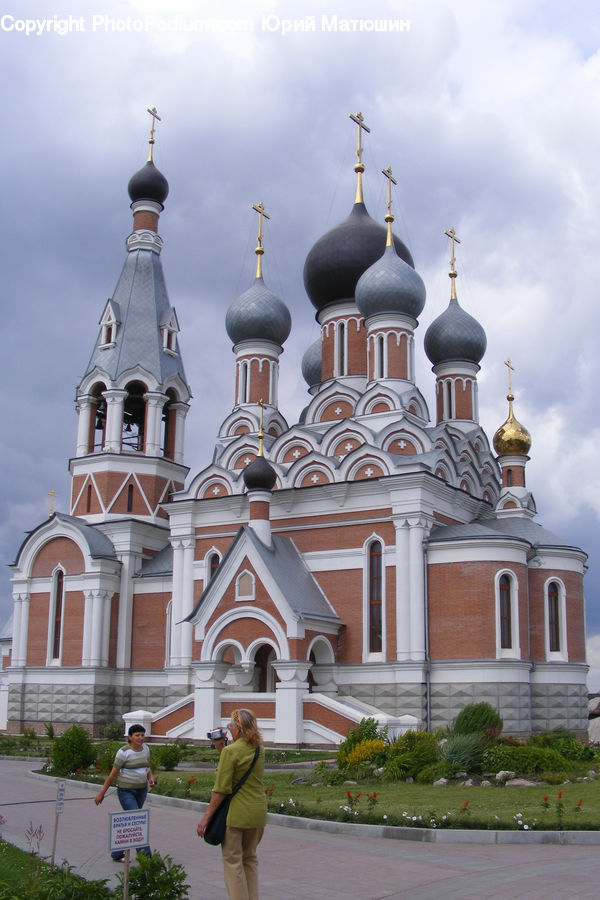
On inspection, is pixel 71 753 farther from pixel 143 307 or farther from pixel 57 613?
pixel 143 307

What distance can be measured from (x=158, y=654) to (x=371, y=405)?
821cm

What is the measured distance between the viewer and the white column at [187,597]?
21547 mm

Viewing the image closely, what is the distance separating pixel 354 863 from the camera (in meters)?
7.01

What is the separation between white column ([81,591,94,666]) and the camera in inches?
912

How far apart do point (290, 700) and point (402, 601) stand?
300 cm

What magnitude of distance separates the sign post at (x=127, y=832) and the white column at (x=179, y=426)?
21135mm

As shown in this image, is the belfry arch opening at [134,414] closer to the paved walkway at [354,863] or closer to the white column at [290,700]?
the white column at [290,700]

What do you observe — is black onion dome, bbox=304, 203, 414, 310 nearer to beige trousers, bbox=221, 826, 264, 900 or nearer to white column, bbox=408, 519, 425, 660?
white column, bbox=408, 519, 425, 660

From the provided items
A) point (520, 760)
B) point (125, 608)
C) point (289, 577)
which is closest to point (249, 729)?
point (520, 760)

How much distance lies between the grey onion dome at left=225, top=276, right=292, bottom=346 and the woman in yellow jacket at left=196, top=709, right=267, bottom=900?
818 inches

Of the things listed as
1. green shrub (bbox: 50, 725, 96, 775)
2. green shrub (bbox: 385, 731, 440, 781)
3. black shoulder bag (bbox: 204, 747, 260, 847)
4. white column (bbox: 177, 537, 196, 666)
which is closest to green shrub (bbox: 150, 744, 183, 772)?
green shrub (bbox: 50, 725, 96, 775)

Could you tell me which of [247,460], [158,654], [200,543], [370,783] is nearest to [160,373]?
[247,460]

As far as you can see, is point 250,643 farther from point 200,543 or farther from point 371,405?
point 371,405

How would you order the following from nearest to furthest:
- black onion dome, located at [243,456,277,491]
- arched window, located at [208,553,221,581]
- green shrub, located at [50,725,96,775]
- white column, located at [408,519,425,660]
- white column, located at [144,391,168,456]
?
green shrub, located at [50,725,96,775], white column, located at [408,519,425,660], black onion dome, located at [243,456,277,491], arched window, located at [208,553,221,581], white column, located at [144,391,168,456]
